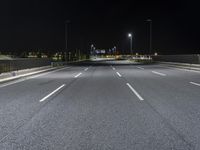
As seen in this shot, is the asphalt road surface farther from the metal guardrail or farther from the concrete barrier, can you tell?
the concrete barrier

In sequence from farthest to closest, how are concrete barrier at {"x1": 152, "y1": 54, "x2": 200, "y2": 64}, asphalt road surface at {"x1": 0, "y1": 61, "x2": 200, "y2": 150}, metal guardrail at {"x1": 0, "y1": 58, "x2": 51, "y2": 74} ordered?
1. concrete barrier at {"x1": 152, "y1": 54, "x2": 200, "y2": 64}
2. metal guardrail at {"x1": 0, "y1": 58, "x2": 51, "y2": 74}
3. asphalt road surface at {"x1": 0, "y1": 61, "x2": 200, "y2": 150}

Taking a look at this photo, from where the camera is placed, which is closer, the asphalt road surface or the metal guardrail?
the asphalt road surface

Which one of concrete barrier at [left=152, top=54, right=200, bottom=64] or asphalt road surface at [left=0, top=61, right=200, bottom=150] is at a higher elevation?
concrete barrier at [left=152, top=54, right=200, bottom=64]

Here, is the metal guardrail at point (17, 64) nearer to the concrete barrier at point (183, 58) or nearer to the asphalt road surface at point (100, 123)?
the asphalt road surface at point (100, 123)

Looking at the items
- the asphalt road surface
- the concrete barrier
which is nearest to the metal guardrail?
the asphalt road surface

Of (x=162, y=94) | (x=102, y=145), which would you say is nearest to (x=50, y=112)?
(x=102, y=145)

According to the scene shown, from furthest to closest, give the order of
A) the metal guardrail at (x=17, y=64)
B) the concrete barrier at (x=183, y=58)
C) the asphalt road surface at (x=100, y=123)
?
the concrete barrier at (x=183, y=58) → the metal guardrail at (x=17, y=64) → the asphalt road surface at (x=100, y=123)

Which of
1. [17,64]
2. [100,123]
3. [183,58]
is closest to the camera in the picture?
[100,123]

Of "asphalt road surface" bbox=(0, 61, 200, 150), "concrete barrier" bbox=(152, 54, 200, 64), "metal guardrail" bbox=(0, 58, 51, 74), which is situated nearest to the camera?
"asphalt road surface" bbox=(0, 61, 200, 150)

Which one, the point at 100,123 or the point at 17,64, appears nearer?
the point at 100,123

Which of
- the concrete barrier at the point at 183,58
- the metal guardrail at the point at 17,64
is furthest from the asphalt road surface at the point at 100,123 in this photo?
the concrete barrier at the point at 183,58

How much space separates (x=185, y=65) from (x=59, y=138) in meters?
27.1

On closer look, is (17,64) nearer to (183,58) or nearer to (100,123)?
(100,123)

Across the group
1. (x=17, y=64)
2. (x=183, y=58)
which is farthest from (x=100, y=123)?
(x=183, y=58)
